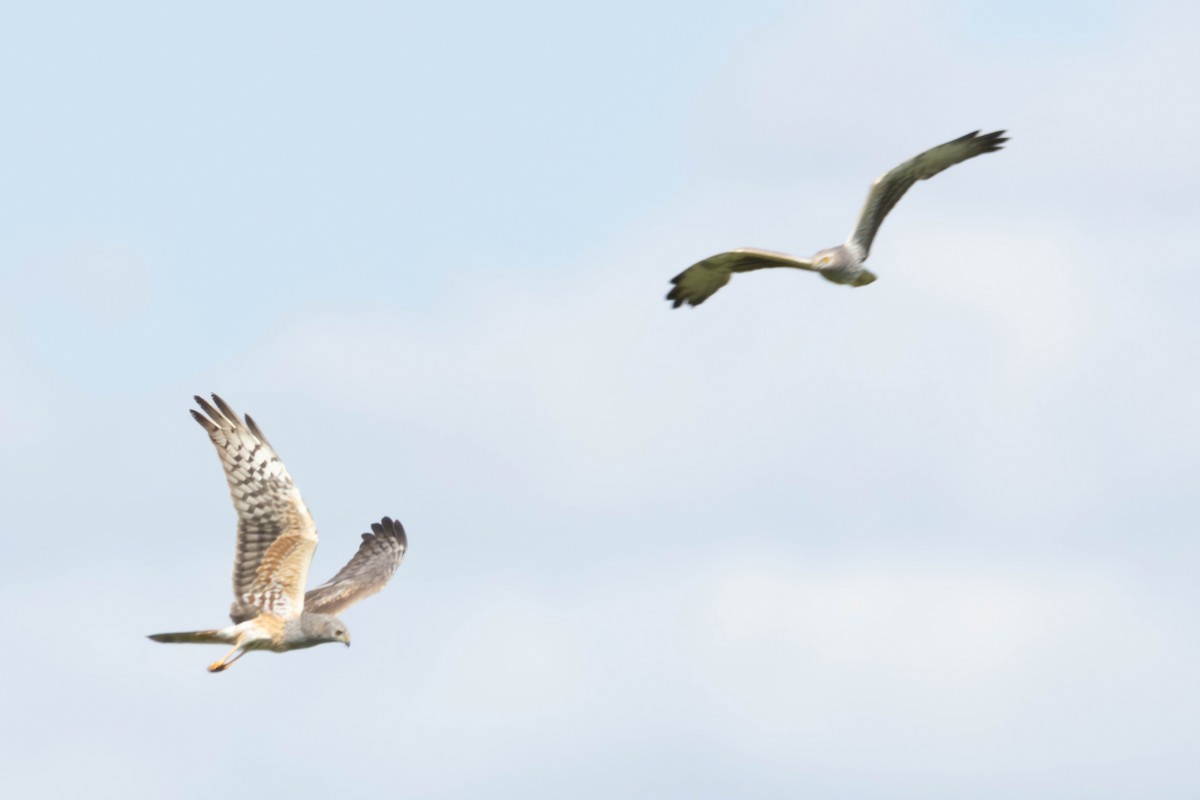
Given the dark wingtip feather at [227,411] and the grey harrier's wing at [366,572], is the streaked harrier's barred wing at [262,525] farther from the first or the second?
the grey harrier's wing at [366,572]

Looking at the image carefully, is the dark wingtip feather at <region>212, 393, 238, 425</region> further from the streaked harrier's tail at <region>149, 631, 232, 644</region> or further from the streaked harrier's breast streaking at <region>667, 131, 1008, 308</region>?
the streaked harrier's breast streaking at <region>667, 131, 1008, 308</region>

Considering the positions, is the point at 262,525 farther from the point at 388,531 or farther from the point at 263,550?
the point at 388,531

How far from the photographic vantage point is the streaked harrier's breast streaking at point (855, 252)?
2244cm

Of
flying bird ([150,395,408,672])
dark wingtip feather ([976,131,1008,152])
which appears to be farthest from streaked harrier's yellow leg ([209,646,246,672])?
dark wingtip feather ([976,131,1008,152])

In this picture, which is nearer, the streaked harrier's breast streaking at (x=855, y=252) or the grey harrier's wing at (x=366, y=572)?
the streaked harrier's breast streaking at (x=855, y=252)

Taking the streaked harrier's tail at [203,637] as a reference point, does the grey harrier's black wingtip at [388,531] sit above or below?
above

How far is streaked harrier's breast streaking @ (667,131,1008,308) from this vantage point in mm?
22438

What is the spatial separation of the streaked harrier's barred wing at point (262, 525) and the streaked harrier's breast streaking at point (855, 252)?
14.9 feet

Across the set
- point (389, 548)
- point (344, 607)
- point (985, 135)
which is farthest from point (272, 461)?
point (985, 135)

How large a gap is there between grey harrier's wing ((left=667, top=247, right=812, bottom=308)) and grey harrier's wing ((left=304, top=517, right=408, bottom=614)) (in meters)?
4.70

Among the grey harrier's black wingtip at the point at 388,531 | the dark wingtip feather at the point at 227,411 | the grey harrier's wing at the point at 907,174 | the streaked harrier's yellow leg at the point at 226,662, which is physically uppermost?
the grey harrier's wing at the point at 907,174

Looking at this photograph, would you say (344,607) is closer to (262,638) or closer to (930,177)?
(262,638)

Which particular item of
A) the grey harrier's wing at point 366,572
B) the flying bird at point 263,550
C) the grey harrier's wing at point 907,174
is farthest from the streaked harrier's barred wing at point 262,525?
the grey harrier's wing at point 907,174

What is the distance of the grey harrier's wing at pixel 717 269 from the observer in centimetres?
2208
